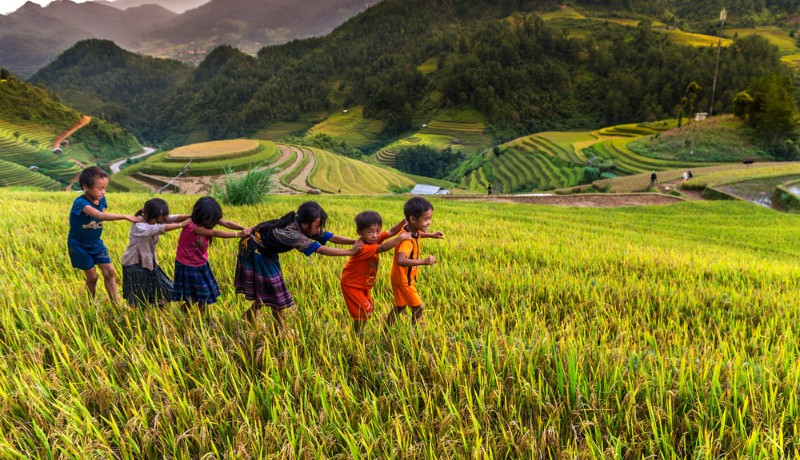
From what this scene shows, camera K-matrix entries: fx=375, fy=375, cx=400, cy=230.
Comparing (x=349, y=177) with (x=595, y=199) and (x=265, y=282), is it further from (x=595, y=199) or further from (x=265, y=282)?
(x=265, y=282)

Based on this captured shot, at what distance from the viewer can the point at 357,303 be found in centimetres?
295

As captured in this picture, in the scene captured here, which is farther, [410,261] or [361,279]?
[361,279]

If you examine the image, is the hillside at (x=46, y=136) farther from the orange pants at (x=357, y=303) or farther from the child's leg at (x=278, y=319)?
the orange pants at (x=357, y=303)

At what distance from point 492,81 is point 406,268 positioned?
123774mm

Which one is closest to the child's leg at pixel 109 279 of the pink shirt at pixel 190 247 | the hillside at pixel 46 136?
the pink shirt at pixel 190 247

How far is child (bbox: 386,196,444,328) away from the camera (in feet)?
9.52

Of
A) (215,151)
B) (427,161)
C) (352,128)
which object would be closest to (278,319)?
(215,151)

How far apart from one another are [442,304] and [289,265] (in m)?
2.05

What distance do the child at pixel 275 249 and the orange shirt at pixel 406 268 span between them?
338 mm

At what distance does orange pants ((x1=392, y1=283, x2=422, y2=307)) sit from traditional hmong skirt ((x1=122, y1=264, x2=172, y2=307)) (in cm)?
204

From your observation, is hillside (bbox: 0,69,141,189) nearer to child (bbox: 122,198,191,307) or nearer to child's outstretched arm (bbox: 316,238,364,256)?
child (bbox: 122,198,191,307)

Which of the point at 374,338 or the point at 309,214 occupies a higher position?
the point at 309,214

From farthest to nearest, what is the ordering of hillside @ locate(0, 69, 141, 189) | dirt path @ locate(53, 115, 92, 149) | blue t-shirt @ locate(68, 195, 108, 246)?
dirt path @ locate(53, 115, 92, 149) → hillside @ locate(0, 69, 141, 189) → blue t-shirt @ locate(68, 195, 108, 246)

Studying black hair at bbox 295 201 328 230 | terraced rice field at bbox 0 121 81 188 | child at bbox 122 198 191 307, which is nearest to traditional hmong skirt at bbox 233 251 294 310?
black hair at bbox 295 201 328 230
